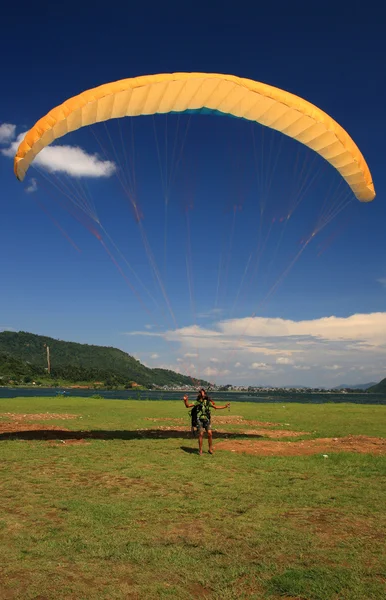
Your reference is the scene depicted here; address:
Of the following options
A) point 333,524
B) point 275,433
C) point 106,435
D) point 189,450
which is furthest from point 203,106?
point 275,433

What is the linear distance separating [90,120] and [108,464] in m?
8.61

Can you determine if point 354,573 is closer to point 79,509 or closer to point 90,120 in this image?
point 79,509

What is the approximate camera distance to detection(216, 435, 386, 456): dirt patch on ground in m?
12.5

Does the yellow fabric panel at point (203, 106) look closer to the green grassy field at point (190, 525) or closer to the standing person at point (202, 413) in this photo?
the standing person at point (202, 413)

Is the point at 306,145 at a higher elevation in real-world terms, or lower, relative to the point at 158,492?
higher

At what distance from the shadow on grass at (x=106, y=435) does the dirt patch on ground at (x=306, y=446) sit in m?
1.82

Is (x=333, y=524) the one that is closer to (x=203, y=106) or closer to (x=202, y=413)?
(x=202, y=413)

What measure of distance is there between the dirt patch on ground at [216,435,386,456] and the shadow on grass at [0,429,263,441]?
182 cm

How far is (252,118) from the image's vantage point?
11.8 metres

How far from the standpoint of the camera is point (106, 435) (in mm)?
15211

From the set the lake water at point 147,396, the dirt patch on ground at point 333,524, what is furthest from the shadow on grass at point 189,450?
the lake water at point 147,396

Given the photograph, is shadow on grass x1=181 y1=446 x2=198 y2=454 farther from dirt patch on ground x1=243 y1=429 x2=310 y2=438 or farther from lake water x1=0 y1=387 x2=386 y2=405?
lake water x1=0 y1=387 x2=386 y2=405

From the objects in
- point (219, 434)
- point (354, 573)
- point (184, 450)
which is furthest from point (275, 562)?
point (219, 434)

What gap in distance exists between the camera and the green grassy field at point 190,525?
175 inches
